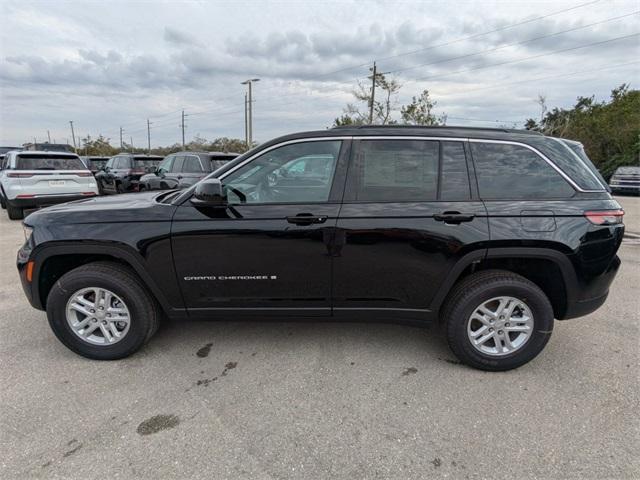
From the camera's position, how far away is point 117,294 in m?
2.82

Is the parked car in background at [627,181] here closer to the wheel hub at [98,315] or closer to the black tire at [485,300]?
the black tire at [485,300]

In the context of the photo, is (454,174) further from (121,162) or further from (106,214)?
(121,162)

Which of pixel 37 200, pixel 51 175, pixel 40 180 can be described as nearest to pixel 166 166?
pixel 51 175

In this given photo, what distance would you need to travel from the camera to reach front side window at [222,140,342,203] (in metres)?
2.78

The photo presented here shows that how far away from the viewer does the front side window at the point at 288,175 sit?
278 centimetres

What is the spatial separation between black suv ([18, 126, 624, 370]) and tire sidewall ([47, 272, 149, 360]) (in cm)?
1

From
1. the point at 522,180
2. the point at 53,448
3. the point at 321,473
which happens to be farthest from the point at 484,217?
the point at 53,448

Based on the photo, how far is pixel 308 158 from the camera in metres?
2.86

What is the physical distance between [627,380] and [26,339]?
479 centimetres

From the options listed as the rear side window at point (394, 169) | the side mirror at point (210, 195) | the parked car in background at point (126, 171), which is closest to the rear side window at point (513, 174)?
the rear side window at point (394, 169)

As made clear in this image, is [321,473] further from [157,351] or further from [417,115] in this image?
[417,115]

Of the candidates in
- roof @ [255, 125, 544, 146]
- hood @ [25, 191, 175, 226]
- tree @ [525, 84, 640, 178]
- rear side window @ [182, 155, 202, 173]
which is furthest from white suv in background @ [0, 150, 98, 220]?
tree @ [525, 84, 640, 178]

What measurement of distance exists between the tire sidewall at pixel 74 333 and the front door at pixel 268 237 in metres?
0.40

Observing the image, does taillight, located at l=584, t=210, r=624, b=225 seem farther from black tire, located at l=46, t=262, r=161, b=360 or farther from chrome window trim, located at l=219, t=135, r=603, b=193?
black tire, located at l=46, t=262, r=161, b=360
